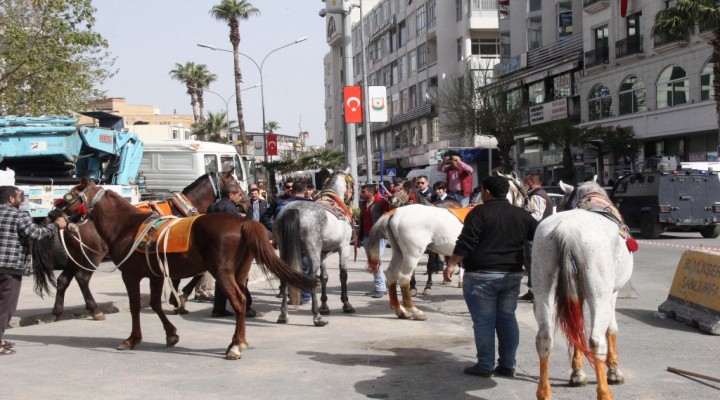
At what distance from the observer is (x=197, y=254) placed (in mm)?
8297

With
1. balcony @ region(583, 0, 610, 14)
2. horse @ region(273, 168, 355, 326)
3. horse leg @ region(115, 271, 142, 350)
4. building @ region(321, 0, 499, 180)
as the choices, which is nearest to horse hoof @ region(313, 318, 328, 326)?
horse @ region(273, 168, 355, 326)

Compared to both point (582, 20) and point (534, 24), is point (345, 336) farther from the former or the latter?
point (534, 24)

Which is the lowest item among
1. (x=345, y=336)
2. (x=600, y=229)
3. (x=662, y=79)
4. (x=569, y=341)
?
(x=345, y=336)

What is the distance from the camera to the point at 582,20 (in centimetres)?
4472

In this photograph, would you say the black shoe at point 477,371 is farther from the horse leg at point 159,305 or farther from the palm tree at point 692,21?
the palm tree at point 692,21

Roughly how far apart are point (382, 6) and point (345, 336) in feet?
232

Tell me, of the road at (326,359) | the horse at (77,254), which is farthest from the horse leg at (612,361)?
the horse at (77,254)

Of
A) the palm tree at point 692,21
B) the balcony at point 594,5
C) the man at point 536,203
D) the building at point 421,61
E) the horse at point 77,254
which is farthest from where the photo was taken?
the building at point 421,61

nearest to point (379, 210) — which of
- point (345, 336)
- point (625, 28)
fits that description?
point (345, 336)

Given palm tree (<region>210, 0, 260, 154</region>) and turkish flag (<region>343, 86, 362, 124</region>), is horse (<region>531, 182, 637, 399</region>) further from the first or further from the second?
palm tree (<region>210, 0, 260, 154</region>)

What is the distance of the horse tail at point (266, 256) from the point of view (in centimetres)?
803

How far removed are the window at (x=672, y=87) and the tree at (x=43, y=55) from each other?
82.2 ft

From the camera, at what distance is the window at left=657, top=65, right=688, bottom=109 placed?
119ft

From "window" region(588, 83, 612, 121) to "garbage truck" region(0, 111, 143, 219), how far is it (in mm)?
27920
